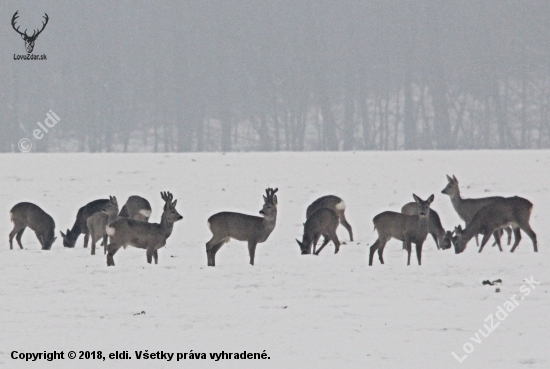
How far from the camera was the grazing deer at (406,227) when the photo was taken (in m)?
15.2

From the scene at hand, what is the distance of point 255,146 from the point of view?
7481cm

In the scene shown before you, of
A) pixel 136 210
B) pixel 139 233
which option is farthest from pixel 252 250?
pixel 136 210

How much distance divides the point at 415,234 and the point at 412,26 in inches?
2542

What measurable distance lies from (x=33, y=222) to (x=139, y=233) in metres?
5.56

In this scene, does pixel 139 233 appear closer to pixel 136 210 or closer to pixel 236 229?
pixel 236 229

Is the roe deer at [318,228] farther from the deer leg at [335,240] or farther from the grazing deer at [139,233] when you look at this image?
the grazing deer at [139,233]

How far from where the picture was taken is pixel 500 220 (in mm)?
17219

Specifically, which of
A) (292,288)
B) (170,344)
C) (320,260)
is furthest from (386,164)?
(170,344)

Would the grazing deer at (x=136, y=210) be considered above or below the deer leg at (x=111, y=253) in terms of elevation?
above

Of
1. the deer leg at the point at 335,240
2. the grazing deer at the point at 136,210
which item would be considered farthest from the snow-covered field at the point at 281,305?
the grazing deer at the point at 136,210

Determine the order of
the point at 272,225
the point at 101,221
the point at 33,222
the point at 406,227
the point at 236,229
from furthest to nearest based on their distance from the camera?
the point at 33,222, the point at 101,221, the point at 272,225, the point at 236,229, the point at 406,227

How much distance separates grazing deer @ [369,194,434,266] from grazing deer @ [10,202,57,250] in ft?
25.5

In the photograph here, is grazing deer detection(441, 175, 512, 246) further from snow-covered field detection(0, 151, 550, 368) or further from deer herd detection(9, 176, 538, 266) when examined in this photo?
snow-covered field detection(0, 151, 550, 368)

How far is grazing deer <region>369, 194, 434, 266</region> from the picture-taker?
49.8ft
